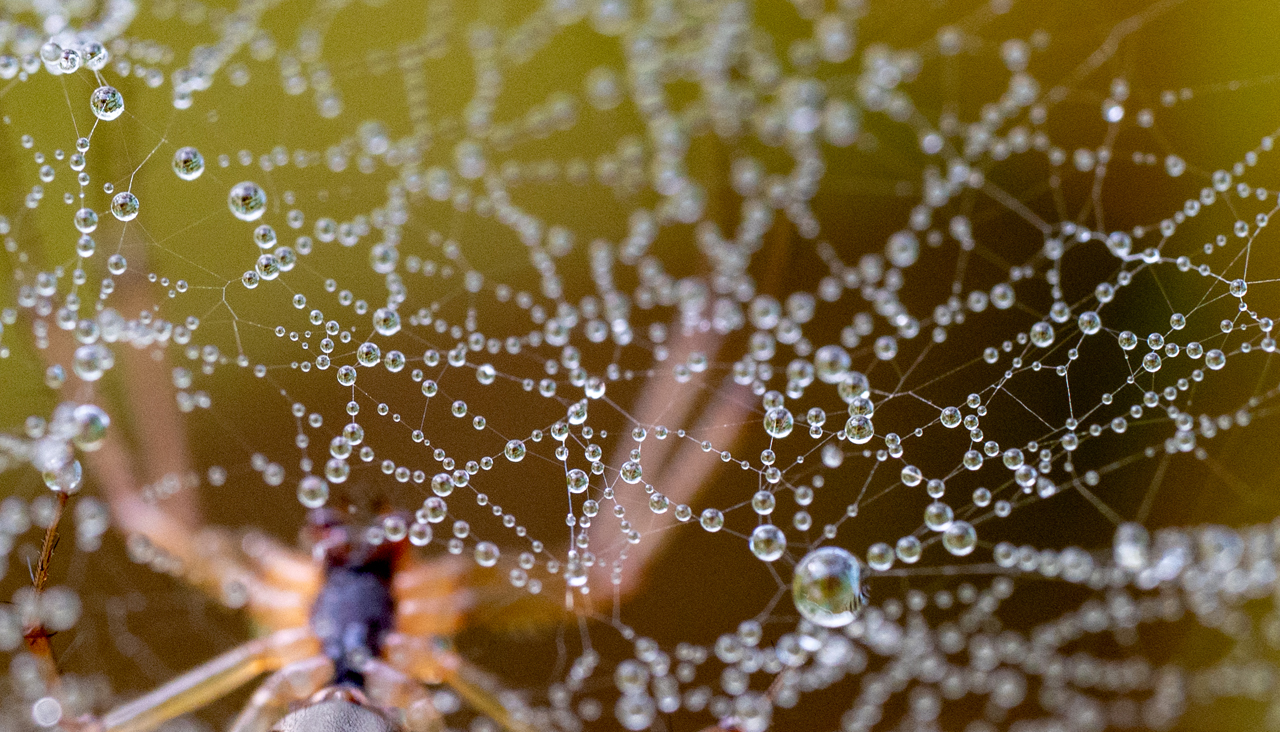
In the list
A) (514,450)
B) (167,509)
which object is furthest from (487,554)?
(167,509)

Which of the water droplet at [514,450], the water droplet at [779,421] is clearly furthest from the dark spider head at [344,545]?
the water droplet at [779,421]

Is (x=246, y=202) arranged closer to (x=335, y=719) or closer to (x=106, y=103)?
(x=106, y=103)

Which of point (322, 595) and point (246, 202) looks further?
point (322, 595)

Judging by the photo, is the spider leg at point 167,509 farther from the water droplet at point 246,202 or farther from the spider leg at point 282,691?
the water droplet at point 246,202

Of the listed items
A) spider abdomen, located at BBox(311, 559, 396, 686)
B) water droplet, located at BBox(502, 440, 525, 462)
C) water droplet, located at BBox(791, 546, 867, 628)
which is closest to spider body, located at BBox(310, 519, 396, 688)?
spider abdomen, located at BBox(311, 559, 396, 686)

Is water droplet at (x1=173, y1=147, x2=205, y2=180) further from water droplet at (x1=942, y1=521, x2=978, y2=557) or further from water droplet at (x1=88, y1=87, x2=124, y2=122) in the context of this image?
water droplet at (x1=942, y1=521, x2=978, y2=557)

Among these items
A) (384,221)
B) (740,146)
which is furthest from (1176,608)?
(384,221)

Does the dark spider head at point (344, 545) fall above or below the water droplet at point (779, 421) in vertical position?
below
